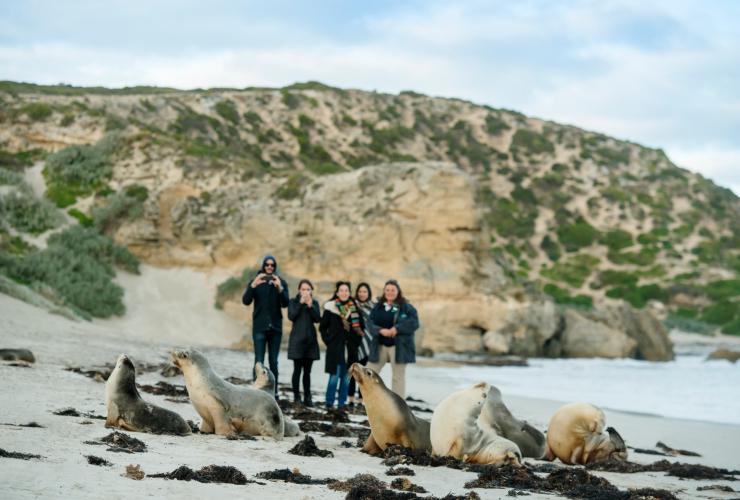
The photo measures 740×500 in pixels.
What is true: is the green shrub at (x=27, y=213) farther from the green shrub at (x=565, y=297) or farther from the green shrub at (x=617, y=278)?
the green shrub at (x=617, y=278)

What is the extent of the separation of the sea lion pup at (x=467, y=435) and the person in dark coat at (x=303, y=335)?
4.06 m

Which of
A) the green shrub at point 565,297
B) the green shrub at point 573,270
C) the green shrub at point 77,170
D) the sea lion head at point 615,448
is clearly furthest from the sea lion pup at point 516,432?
the green shrub at point 573,270

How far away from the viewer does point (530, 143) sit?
76250 millimetres

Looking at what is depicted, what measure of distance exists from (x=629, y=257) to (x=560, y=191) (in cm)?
962

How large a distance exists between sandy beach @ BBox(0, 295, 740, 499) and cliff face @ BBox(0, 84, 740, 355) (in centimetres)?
1273

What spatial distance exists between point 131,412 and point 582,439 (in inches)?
164

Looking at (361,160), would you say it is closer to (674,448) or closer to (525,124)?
(525,124)

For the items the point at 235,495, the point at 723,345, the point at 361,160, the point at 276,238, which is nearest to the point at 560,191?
the point at 361,160

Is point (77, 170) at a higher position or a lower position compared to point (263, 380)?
higher

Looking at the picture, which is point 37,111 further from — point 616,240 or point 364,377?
point 616,240

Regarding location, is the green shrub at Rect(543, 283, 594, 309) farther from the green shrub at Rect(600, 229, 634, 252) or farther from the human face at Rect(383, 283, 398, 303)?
the human face at Rect(383, 283, 398, 303)

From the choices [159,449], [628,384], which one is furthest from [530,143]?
[159,449]

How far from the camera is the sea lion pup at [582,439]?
907 centimetres

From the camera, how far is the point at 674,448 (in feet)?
36.9
